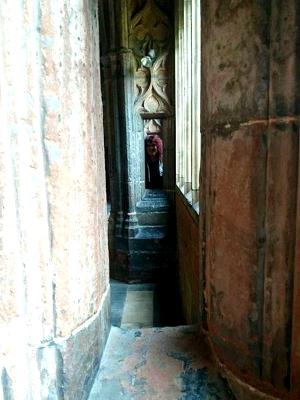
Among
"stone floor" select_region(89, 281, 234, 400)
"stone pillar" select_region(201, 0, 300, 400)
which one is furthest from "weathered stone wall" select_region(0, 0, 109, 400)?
"stone pillar" select_region(201, 0, 300, 400)

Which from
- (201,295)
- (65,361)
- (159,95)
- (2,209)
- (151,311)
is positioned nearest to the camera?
(2,209)

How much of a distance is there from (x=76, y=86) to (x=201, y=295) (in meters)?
0.62

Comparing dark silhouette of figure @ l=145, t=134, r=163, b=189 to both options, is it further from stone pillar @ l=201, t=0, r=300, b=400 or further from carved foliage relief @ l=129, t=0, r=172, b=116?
stone pillar @ l=201, t=0, r=300, b=400

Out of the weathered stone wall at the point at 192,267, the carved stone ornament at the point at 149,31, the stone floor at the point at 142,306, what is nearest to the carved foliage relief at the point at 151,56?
the carved stone ornament at the point at 149,31

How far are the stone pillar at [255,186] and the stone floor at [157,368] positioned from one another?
0.07m

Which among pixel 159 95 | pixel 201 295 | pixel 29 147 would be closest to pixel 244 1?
pixel 29 147

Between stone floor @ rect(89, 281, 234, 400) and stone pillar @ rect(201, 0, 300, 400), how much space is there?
68mm

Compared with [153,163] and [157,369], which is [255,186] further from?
[153,163]

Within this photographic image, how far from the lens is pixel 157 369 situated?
32.9 inches

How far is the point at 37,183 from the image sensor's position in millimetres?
602

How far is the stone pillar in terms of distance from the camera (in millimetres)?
623

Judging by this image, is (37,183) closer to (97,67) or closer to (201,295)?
(97,67)

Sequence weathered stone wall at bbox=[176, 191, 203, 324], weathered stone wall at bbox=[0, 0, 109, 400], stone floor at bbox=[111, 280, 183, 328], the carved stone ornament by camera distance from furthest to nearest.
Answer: the carved stone ornament
stone floor at bbox=[111, 280, 183, 328]
weathered stone wall at bbox=[176, 191, 203, 324]
weathered stone wall at bbox=[0, 0, 109, 400]

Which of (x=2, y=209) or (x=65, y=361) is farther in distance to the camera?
(x=65, y=361)
